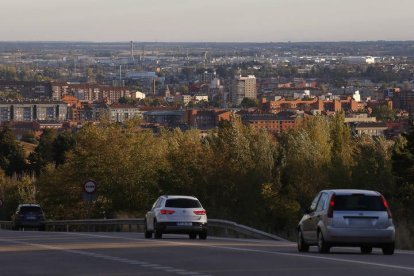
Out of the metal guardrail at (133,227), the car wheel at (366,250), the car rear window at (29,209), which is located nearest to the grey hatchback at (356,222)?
the car wheel at (366,250)

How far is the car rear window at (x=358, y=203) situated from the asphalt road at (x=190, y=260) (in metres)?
0.94

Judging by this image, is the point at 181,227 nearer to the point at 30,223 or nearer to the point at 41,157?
the point at 30,223

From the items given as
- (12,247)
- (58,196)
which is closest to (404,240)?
(12,247)

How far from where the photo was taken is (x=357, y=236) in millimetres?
26656

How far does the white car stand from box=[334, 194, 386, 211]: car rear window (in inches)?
445

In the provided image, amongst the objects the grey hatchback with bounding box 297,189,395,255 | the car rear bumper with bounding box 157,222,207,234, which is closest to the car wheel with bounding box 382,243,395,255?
the grey hatchback with bounding box 297,189,395,255

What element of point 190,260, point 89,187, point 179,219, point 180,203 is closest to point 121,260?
point 190,260

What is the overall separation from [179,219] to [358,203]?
1159 cm

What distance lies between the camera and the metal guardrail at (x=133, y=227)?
40.2 meters

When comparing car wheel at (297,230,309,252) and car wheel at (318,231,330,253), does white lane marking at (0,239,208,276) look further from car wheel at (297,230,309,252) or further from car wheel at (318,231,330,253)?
car wheel at (297,230,309,252)

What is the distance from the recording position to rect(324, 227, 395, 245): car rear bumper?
26641 millimetres

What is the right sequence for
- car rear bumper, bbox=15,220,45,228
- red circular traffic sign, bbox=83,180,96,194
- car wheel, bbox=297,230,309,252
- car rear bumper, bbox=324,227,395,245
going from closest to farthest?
1. car rear bumper, bbox=324,227,395,245
2. car wheel, bbox=297,230,309,252
3. red circular traffic sign, bbox=83,180,96,194
4. car rear bumper, bbox=15,220,45,228

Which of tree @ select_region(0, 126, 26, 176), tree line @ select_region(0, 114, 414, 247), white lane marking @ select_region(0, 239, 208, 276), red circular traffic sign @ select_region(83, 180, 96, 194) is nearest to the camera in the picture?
white lane marking @ select_region(0, 239, 208, 276)

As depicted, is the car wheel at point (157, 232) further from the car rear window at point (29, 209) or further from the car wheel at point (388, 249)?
the car rear window at point (29, 209)
